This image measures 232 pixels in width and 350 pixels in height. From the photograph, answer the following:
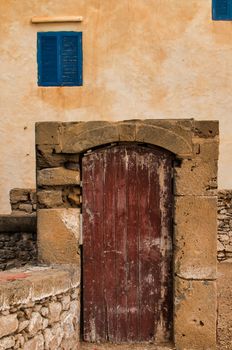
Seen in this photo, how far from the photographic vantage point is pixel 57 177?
481 centimetres

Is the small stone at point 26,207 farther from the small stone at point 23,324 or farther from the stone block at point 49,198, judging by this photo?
the small stone at point 23,324

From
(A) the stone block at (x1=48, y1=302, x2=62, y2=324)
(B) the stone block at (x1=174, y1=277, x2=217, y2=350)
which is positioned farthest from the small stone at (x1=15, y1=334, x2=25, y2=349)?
(B) the stone block at (x1=174, y1=277, x2=217, y2=350)

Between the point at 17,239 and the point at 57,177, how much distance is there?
6.98 feet

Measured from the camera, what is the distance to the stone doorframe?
477 cm

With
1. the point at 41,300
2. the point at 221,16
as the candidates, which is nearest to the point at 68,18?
the point at 221,16

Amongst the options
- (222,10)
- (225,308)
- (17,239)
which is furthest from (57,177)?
(222,10)

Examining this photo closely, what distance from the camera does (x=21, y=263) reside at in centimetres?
629

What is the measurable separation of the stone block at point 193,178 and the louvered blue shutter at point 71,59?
5891 millimetres

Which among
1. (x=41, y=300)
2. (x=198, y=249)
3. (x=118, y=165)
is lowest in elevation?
(x=41, y=300)

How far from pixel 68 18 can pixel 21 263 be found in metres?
5.78

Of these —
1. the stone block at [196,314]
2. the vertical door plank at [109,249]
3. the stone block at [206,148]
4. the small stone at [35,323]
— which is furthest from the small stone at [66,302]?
the stone block at [206,148]

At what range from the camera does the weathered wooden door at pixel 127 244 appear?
4.83m

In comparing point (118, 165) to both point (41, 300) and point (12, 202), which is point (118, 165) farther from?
point (12, 202)

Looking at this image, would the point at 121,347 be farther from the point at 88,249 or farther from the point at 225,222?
the point at 225,222
